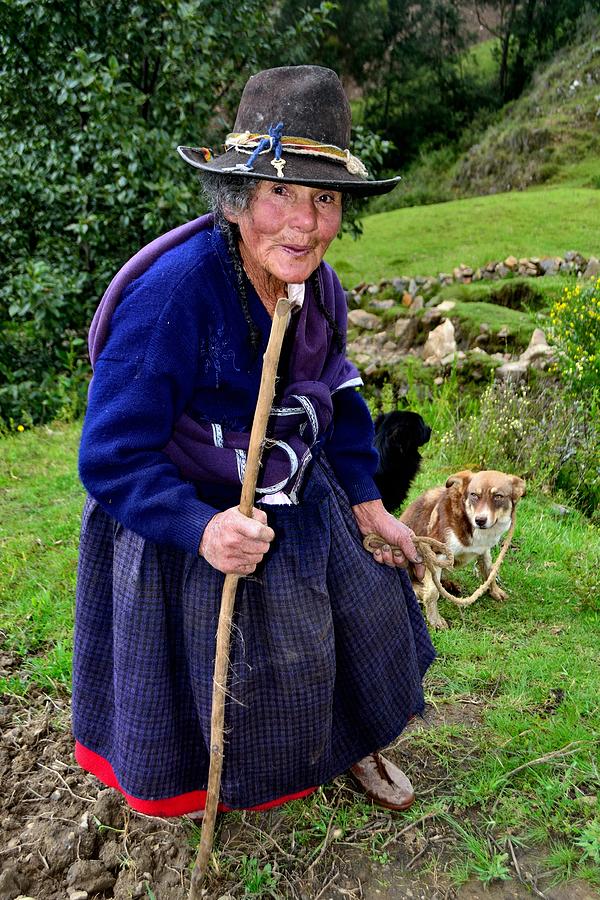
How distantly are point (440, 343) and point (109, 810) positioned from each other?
19.4 feet

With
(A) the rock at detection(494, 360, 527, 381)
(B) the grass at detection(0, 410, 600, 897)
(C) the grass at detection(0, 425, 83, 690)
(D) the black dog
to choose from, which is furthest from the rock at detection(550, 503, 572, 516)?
(C) the grass at detection(0, 425, 83, 690)

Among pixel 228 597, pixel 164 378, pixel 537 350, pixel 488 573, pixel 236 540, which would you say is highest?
pixel 164 378

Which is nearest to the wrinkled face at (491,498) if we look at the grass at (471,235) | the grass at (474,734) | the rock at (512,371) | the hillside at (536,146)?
the grass at (474,734)

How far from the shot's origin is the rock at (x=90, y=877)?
2.13m

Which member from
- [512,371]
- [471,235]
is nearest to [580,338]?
[512,371]

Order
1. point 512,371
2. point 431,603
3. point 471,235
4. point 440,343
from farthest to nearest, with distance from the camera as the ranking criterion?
point 471,235 < point 440,343 < point 512,371 < point 431,603

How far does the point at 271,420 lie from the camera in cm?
198

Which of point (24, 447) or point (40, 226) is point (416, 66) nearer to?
point (40, 226)

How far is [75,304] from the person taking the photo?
20.6 feet

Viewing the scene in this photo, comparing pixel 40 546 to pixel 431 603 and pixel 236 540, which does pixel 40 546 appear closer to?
pixel 431 603

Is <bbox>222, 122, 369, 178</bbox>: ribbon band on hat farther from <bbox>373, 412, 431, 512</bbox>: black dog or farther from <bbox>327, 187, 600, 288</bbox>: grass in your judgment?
<bbox>327, 187, 600, 288</bbox>: grass

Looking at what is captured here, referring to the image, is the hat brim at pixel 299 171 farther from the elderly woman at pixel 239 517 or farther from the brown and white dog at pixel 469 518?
the brown and white dog at pixel 469 518

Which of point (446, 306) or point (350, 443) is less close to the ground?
point (350, 443)

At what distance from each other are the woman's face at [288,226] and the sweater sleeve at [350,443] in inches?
23.1
